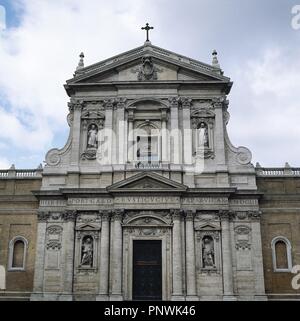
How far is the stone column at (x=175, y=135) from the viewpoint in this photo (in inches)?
1022

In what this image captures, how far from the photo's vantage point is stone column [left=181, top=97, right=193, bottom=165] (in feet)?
85.6

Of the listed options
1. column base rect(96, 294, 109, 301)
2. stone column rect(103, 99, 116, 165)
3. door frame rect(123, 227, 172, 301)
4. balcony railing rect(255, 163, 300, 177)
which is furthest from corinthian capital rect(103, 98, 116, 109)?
column base rect(96, 294, 109, 301)

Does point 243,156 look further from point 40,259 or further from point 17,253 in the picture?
point 17,253

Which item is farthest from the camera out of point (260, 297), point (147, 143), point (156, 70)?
point (156, 70)

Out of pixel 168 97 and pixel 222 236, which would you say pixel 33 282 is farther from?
pixel 168 97

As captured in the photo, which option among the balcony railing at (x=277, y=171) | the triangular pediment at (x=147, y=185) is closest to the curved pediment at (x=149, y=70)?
the balcony railing at (x=277, y=171)

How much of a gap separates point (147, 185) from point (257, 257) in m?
6.49

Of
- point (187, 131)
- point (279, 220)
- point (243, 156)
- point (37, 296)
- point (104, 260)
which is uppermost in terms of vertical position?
point (187, 131)

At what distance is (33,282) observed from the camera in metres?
24.7

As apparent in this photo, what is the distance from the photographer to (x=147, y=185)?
2506cm

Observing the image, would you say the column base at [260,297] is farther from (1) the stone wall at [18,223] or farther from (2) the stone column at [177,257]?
Result: (1) the stone wall at [18,223]

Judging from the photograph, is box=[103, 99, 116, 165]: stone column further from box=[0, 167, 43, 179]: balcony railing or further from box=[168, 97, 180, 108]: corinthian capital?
box=[0, 167, 43, 179]: balcony railing

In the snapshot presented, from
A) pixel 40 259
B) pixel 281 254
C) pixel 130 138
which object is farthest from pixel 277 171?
pixel 40 259

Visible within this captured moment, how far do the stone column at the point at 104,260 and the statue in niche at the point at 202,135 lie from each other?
6274mm
